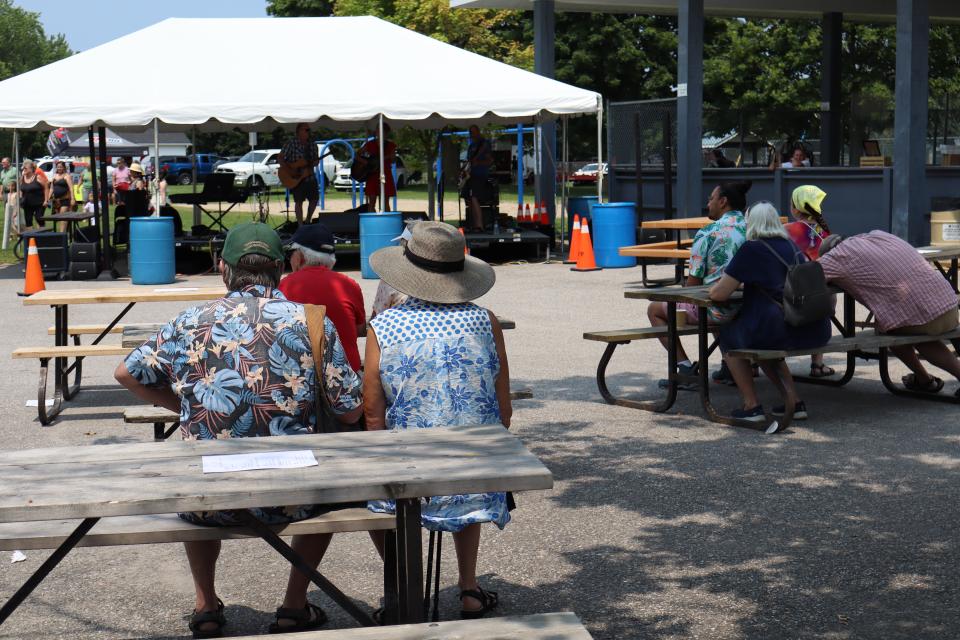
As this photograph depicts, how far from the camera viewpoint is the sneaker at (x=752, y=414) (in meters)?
7.94

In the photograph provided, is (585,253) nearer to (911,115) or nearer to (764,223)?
(911,115)

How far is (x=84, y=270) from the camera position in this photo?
1900cm

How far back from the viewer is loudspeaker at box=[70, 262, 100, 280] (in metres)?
18.9

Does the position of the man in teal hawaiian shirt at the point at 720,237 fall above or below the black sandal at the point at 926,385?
above

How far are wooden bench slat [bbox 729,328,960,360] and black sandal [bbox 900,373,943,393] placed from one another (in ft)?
1.25

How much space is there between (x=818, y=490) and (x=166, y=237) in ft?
44.5

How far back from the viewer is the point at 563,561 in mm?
5484

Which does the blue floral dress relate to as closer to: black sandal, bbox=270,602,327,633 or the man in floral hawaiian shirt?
the man in floral hawaiian shirt

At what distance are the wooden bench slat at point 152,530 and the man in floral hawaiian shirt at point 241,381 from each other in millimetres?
46

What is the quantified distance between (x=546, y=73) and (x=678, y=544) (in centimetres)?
1917

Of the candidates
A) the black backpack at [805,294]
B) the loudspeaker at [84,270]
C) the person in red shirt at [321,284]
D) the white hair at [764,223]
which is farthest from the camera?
the loudspeaker at [84,270]

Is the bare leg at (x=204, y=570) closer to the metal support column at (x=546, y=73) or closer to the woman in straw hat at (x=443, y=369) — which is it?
the woman in straw hat at (x=443, y=369)

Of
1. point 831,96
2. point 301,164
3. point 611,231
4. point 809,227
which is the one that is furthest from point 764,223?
point 831,96

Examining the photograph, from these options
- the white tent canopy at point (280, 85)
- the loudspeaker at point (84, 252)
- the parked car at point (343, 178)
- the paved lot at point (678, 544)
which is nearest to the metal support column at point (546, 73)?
the white tent canopy at point (280, 85)
